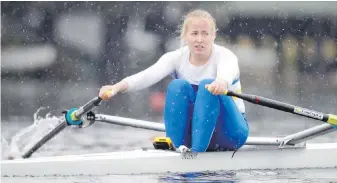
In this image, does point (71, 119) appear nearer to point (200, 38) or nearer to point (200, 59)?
point (200, 59)

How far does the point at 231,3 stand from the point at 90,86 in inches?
172

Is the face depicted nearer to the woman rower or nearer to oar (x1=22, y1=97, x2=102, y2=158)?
the woman rower

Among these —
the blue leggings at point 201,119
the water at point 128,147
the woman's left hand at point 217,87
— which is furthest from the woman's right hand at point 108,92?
the woman's left hand at point 217,87

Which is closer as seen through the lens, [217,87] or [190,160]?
[217,87]

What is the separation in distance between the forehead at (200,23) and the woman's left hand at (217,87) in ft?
1.55

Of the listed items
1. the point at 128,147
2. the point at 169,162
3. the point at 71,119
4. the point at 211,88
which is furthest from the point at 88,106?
the point at 128,147

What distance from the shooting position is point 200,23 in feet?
21.4

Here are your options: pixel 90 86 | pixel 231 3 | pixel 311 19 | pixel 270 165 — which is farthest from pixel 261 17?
pixel 270 165

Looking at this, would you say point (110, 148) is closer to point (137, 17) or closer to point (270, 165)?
point (270, 165)

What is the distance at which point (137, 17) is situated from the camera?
981 inches

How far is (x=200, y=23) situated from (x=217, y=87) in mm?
A: 558

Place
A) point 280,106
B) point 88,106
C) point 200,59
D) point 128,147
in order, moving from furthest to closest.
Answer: point 128,147 → point 88,106 → point 200,59 → point 280,106

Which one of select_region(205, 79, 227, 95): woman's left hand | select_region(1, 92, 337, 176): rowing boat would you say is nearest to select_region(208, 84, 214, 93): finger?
select_region(205, 79, 227, 95): woman's left hand

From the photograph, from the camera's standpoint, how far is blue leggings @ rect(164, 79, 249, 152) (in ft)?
20.7
